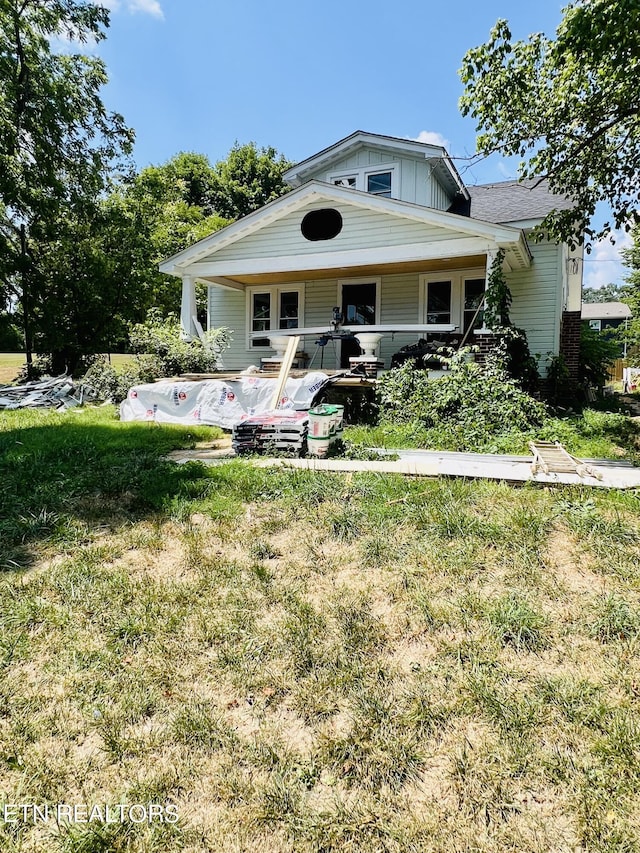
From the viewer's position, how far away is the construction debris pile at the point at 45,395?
10.7 meters

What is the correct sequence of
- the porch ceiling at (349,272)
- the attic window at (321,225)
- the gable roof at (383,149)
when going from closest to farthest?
1. the attic window at (321,225)
2. the porch ceiling at (349,272)
3. the gable roof at (383,149)

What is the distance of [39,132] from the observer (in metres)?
15.5

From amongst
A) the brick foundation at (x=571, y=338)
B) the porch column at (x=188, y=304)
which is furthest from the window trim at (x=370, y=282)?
the brick foundation at (x=571, y=338)

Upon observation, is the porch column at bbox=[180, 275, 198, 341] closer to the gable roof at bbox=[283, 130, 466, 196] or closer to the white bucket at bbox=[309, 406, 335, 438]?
the gable roof at bbox=[283, 130, 466, 196]

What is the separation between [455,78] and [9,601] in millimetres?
9185

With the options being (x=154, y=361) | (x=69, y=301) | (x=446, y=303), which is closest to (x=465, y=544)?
(x=154, y=361)

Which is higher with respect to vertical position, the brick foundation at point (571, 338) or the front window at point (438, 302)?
the front window at point (438, 302)

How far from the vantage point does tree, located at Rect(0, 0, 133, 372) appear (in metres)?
14.7

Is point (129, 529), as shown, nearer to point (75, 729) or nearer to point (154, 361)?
point (75, 729)

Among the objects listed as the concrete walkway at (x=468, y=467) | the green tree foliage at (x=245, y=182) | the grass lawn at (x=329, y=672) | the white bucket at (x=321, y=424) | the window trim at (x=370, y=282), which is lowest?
the grass lawn at (x=329, y=672)

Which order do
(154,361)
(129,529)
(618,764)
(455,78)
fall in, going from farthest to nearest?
(154,361)
(455,78)
(129,529)
(618,764)

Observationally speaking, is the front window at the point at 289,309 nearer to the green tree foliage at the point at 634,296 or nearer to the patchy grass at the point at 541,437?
the patchy grass at the point at 541,437

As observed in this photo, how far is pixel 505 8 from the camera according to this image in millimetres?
8664

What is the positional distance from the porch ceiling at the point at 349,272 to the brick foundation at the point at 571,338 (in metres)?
2.82
